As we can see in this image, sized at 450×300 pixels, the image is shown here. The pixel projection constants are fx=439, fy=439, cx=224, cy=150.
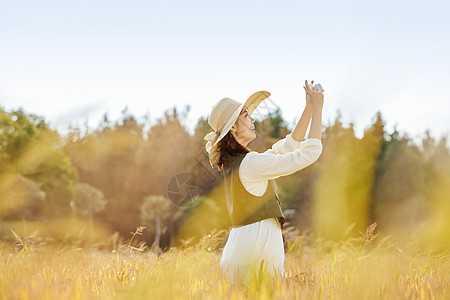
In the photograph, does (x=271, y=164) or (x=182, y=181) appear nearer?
(x=271, y=164)

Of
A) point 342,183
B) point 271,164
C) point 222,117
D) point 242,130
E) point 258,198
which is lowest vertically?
point 342,183

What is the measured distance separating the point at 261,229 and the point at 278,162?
0.44 meters

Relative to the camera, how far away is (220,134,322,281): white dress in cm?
265

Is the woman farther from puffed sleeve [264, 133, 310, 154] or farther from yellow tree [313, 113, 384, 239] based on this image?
Result: yellow tree [313, 113, 384, 239]

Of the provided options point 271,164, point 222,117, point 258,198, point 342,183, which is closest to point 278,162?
point 271,164

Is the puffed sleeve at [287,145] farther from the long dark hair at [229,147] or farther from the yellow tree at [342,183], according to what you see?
the yellow tree at [342,183]

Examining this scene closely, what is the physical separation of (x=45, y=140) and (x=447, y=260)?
2390 centimetres

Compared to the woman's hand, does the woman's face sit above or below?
below

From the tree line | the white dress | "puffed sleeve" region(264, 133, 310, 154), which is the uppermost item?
"puffed sleeve" region(264, 133, 310, 154)

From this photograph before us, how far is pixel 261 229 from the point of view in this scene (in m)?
2.73

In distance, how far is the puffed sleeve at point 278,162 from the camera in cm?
263

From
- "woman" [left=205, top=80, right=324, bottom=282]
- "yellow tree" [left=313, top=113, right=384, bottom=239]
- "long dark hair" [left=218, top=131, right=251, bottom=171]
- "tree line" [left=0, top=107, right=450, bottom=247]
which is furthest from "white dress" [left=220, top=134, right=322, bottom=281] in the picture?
"yellow tree" [left=313, top=113, right=384, bottom=239]

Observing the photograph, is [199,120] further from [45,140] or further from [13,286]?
[45,140]

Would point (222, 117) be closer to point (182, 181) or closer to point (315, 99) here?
point (315, 99)
